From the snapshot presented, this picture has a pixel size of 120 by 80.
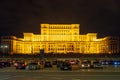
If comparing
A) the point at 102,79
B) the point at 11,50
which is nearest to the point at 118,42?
the point at 11,50

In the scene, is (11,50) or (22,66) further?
(11,50)

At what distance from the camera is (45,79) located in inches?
1163

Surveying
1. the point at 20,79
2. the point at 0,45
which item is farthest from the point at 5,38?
the point at 20,79

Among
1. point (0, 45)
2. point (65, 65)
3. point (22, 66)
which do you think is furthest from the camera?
point (0, 45)

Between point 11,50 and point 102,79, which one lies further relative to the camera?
point 11,50

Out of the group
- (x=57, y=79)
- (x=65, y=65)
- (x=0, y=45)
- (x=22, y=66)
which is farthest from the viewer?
(x=0, y=45)

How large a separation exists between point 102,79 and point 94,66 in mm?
31773

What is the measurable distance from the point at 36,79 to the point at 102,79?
5869mm

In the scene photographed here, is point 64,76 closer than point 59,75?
Yes

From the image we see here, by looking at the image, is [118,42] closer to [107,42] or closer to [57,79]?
[107,42]

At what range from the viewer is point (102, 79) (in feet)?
97.3

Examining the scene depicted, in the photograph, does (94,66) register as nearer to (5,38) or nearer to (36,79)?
(36,79)

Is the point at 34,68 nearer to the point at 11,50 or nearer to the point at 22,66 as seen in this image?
the point at 22,66

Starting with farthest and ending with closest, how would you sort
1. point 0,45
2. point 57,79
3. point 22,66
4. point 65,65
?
1. point 0,45
2. point 22,66
3. point 65,65
4. point 57,79
